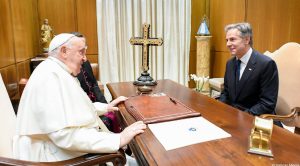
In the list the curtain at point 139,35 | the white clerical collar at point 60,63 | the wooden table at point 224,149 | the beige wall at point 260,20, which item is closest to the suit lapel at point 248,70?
the wooden table at point 224,149

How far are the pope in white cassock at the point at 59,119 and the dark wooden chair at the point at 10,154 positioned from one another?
0.12ft

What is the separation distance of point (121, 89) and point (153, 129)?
1.12m

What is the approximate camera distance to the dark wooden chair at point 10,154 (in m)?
1.09

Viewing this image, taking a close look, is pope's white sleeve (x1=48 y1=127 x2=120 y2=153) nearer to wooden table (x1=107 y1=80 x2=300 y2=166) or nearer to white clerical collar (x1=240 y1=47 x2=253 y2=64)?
wooden table (x1=107 y1=80 x2=300 y2=166)

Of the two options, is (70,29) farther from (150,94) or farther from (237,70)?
(237,70)

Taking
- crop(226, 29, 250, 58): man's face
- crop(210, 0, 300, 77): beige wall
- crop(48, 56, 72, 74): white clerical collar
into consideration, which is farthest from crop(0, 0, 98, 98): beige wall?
crop(210, 0, 300, 77): beige wall

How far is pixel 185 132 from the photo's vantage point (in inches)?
47.9

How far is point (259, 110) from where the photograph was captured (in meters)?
1.97

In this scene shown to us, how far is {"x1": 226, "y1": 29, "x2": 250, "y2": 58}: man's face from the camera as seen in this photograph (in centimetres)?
210

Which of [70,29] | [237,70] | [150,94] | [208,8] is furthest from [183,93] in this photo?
[208,8]

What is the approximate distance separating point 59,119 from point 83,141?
6.3 inches

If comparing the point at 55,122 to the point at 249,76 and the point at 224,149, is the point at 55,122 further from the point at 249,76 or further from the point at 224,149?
the point at 249,76

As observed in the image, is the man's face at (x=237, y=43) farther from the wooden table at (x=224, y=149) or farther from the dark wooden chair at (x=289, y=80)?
the wooden table at (x=224, y=149)

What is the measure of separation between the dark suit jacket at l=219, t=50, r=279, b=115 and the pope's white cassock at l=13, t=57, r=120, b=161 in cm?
Answer: 130
